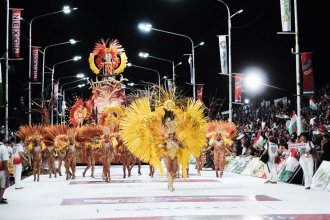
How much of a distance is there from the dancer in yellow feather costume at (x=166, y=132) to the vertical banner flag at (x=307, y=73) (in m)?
7.26

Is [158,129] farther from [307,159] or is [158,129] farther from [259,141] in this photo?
[259,141]

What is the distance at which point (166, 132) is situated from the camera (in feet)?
67.3

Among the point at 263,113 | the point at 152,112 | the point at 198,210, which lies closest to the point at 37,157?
the point at 152,112

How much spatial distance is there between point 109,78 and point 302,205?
3450 cm

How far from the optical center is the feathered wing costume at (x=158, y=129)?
20562 millimetres

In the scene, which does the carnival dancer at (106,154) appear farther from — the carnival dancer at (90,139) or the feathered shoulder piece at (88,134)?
the feathered shoulder piece at (88,134)

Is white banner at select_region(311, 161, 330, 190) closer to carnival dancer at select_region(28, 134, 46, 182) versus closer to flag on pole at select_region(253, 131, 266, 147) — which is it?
flag on pole at select_region(253, 131, 266, 147)

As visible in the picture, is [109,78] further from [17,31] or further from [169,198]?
[169,198]

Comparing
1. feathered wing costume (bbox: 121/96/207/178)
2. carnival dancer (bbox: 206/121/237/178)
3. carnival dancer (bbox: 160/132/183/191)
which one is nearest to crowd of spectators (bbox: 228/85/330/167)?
carnival dancer (bbox: 206/121/237/178)

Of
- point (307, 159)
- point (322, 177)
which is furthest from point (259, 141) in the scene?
point (322, 177)

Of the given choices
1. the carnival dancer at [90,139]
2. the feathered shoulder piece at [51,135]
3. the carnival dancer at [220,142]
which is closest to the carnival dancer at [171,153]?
the carnival dancer at [220,142]

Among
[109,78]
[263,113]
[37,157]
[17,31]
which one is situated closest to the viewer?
[37,157]

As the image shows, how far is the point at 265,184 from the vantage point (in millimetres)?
23484

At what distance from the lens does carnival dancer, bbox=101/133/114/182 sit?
26.0 m
